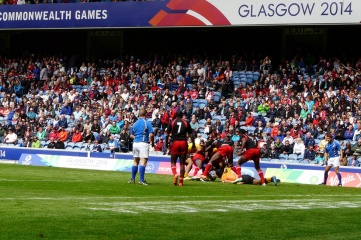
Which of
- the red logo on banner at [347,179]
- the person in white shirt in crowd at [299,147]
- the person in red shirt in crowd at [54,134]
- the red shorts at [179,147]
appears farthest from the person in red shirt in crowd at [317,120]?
the red shorts at [179,147]

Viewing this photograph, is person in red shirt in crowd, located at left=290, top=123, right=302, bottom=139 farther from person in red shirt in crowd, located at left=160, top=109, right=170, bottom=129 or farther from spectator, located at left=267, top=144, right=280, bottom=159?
person in red shirt in crowd, located at left=160, top=109, right=170, bottom=129

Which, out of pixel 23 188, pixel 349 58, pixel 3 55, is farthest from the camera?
pixel 3 55

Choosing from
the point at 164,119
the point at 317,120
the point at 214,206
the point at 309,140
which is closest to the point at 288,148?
the point at 309,140

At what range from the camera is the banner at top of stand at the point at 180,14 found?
3653cm

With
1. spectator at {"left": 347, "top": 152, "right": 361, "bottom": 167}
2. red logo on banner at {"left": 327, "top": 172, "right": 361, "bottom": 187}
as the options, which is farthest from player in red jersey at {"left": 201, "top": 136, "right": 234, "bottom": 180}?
spectator at {"left": 347, "top": 152, "right": 361, "bottom": 167}

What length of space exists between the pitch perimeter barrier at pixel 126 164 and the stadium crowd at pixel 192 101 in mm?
1595

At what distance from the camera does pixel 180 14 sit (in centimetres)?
4044

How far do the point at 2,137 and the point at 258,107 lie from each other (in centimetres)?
1255

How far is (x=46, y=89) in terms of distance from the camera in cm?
4547

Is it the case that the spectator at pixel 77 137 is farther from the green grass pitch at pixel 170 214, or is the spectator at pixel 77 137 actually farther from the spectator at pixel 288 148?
the green grass pitch at pixel 170 214

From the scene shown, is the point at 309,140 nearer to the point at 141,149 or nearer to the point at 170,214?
the point at 141,149

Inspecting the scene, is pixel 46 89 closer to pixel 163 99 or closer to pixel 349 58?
pixel 163 99

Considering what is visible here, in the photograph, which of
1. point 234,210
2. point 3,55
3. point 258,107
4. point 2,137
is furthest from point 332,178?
point 3,55

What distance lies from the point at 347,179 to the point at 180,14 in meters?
16.2
